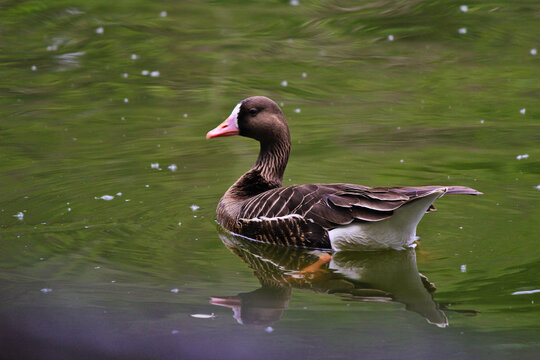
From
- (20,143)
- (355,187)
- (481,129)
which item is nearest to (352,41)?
(481,129)

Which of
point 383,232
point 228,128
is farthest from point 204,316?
point 228,128

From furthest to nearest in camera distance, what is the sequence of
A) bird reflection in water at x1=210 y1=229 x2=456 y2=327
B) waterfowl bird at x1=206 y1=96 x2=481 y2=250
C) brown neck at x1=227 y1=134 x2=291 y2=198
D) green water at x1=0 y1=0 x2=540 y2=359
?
brown neck at x1=227 y1=134 x2=291 y2=198
waterfowl bird at x1=206 y1=96 x2=481 y2=250
bird reflection in water at x1=210 y1=229 x2=456 y2=327
green water at x1=0 y1=0 x2=540 y2=359

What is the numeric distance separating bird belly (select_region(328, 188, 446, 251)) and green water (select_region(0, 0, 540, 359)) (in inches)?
6.6

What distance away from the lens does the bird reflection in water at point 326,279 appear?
614 cm

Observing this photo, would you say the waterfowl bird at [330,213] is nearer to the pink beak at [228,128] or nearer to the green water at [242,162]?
the pink beak at [228,128]

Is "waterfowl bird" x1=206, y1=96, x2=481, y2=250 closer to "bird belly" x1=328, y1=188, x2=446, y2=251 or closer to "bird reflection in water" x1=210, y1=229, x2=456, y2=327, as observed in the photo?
"bird belly" x1=328, y1=188, x2=446, y2=251

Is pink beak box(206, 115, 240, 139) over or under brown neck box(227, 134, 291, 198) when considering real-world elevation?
over

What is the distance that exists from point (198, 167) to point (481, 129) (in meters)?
3.98

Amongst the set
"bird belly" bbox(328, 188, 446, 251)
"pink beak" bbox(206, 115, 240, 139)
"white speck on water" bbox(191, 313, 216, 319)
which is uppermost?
"pink beak" bbox(206, 115, 240, 139)

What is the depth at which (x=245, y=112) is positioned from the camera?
8.68 meters

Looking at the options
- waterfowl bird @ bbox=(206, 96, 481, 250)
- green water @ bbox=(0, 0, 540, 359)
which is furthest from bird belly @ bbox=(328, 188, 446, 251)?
green water @ bbox=(0, 0, 540, 359)

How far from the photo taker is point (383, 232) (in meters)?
7.30

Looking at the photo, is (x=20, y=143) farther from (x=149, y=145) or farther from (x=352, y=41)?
(x=352, y=41)

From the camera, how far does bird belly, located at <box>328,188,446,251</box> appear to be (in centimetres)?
714
